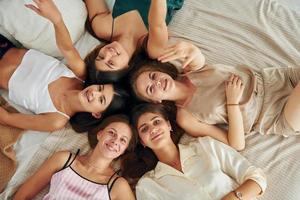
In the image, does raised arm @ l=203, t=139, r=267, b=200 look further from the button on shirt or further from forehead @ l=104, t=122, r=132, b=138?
forehead @ l=104, t=122, r=132, b=138

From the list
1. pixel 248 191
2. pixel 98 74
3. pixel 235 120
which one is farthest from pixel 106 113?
pixel 248 191

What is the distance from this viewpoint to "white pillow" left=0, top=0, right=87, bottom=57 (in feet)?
5.19

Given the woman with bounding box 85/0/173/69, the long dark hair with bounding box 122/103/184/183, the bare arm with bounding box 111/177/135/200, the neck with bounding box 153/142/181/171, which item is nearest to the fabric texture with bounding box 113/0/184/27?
the woman with bounding box 85/0/173/69

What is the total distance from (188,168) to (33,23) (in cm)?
78

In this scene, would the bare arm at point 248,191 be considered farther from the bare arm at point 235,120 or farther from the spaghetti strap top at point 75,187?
the spaghetti strap top at point 75,187

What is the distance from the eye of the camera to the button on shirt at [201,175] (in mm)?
1345

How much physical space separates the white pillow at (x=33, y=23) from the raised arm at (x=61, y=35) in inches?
3.9

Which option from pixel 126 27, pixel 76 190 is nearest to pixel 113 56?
pixel 126 27

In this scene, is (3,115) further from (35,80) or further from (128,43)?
(128,43)

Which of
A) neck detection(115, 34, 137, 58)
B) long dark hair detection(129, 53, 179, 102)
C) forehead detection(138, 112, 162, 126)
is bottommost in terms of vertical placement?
forehead detection(138, 112, 162, 126)

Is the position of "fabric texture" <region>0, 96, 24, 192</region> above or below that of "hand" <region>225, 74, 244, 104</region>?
below

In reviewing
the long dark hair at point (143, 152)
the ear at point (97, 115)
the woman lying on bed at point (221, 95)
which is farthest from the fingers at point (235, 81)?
the ear at point (97, 115)

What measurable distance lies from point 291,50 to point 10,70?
1060 millimetres

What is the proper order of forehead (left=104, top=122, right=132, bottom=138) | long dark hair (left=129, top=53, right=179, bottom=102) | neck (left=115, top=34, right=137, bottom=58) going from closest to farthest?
1. forehead (left=104, top=122, right=132, bottom=138)
2. long dark hair (left=129, top=53, right=179, bottom=102)
3. neck (left=115, top=34, right=137, bottom=58)
